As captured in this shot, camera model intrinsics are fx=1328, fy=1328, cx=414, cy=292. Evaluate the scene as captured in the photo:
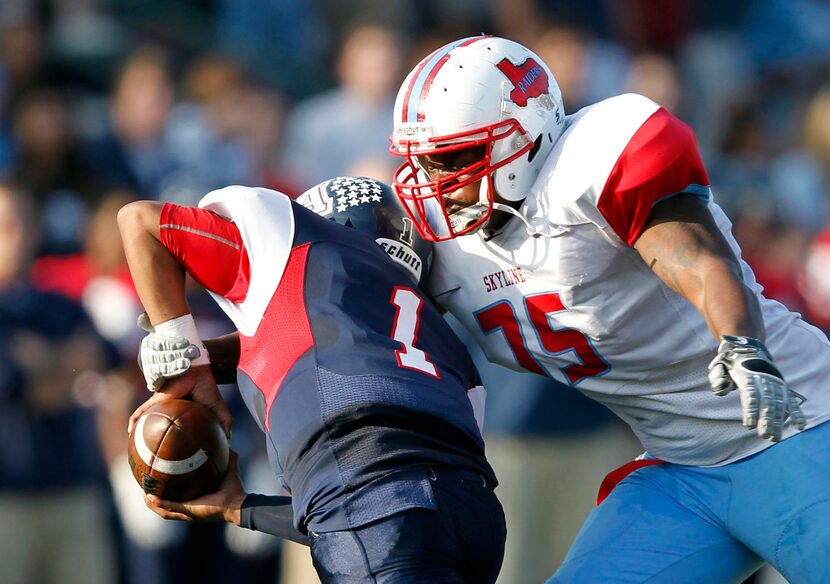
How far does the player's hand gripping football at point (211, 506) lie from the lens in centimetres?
344

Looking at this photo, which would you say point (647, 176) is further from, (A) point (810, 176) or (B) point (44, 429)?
(A) point (810, 176)

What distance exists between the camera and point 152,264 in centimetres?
334

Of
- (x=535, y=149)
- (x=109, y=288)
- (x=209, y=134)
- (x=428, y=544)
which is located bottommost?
(x=109, y=288)

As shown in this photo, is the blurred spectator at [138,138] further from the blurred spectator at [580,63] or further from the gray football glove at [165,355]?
the gray football glove at [165,355]

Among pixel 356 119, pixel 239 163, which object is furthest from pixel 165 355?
pixel 356 119

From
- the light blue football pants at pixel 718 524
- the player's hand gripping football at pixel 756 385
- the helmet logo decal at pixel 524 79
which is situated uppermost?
the helmet logo decal at pixel 524 79

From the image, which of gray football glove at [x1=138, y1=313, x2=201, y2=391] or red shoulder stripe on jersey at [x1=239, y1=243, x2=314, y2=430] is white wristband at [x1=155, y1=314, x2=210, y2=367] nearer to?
gray football glove at [x1=138, y1=313, x2=201, y2=391]

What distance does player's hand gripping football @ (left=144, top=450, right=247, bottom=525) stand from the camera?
344 cm

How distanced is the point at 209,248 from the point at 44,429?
112 inches

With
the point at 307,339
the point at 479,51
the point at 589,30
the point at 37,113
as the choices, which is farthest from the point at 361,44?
the point at 307,339

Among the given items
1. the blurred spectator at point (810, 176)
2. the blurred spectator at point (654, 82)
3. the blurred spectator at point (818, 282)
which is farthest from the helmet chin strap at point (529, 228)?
the blurred spectator at point (810, 176)

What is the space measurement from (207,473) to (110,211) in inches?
115

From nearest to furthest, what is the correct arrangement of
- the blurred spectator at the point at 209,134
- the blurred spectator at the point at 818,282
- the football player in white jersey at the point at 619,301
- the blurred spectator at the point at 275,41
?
the football player in white jersey at the point at 619,301, the blurred spectator at the point at 209,134, the blurred spectator at the point at 818,282, the blurred spectator at the point at 275,41

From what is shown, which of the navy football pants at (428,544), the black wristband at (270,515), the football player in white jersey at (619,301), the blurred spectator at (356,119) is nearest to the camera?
the navy football pants at (428,544)
